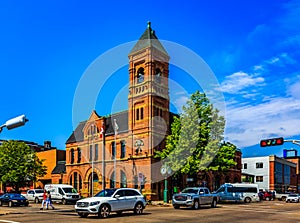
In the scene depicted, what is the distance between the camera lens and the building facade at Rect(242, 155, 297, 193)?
99000 mm

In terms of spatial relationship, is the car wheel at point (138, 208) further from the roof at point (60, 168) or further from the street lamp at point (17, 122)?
the roof at point (60, 168)

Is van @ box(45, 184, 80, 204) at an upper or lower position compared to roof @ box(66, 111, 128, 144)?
lower

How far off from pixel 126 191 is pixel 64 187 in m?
23.9

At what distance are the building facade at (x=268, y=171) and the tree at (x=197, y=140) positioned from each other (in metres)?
54.7

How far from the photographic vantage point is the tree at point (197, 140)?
4594cm

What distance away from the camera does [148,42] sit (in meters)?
57.7

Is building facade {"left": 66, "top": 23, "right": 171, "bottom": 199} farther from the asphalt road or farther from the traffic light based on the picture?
the traffic light

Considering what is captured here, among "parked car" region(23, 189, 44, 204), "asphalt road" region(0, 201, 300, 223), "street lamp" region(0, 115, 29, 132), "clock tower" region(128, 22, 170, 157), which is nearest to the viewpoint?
"street lamp" region(0, 115, 29, 132)

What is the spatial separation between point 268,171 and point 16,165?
2397 inches

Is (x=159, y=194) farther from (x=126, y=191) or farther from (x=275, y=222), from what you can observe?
(x=275, y=222)

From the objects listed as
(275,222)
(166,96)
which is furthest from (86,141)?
(275,222)

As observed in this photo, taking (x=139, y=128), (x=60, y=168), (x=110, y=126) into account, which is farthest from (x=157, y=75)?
(x=60, y=168)

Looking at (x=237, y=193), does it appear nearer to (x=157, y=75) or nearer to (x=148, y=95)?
(x=148, y=95)

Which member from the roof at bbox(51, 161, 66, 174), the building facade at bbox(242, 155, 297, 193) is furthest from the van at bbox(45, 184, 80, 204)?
the building facade at bbox(242, 155, 297, 193)
